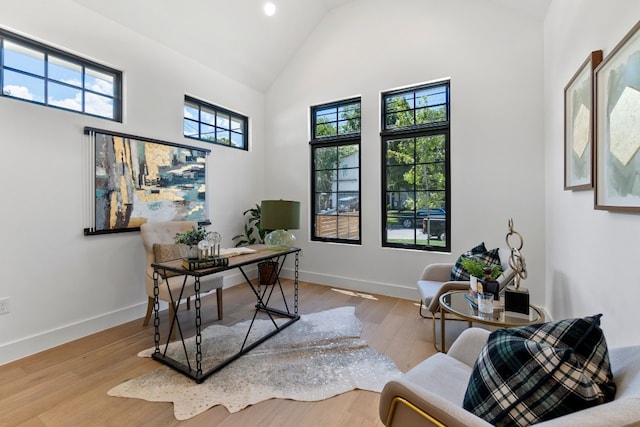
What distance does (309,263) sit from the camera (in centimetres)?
456

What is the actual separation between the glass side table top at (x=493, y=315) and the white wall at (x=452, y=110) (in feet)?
4.41

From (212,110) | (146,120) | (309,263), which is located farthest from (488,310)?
(212,110)

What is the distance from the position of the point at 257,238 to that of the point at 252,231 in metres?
0.16

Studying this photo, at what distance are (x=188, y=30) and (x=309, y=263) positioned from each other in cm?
343

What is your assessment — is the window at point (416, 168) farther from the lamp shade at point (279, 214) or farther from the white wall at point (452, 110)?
the lamp shade at point (279, 214)

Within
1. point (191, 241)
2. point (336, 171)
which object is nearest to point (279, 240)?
point (191, 241)

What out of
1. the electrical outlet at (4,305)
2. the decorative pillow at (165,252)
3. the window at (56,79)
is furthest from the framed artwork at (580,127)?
the electrical outlet at (4,305)

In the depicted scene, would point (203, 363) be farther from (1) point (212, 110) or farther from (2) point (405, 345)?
(1) point (212, 110)

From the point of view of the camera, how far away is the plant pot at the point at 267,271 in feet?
13.9

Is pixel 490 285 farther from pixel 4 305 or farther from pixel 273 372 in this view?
pixel 4 305

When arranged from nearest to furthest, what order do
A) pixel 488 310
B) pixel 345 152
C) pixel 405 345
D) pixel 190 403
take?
pixel 190 403, pixel 488 310, pixel 405 345, pixel 345 152

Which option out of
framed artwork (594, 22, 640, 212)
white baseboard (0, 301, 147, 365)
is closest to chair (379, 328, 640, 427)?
framed artwork (594, 22, 640, 212)

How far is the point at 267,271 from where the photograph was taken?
4258 millimetres

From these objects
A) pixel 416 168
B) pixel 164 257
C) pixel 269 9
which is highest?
pixel 269 9
